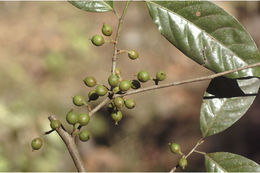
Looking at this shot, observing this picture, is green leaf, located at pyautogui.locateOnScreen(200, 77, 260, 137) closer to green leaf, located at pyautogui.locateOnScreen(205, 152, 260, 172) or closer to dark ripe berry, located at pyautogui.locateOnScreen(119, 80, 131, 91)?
green leaf, located at pyautogui.locateOnScreen(205, 152, 260, 172)

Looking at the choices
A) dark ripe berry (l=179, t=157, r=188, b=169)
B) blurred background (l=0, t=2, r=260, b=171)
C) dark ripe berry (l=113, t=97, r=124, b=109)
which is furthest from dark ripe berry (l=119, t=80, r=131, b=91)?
blurred background (l=0, t=2, r=260, b=171)

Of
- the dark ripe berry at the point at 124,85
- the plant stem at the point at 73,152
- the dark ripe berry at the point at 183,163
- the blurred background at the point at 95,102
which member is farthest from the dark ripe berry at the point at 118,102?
the blurred background at the point at 95,102

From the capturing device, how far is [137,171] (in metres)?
3.76

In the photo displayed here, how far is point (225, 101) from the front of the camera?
1305 mm

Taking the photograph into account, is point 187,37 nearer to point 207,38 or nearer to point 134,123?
point 207,38

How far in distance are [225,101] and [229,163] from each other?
0.23 meters

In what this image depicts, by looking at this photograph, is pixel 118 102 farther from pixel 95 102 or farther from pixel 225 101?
pixel 95 102

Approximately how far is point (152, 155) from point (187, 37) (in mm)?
2929

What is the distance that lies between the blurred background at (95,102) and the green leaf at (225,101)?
212 centimetres

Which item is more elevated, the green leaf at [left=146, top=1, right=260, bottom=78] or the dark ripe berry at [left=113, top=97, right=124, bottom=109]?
the green leaf at [left=146, top=1, right=260, bottom=78]

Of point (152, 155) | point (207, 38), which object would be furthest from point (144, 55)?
point (207, 38)

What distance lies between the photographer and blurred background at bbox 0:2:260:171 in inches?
141

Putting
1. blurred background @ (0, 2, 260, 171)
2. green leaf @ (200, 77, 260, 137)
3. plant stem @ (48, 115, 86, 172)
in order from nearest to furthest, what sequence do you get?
plant stem @ (48, 115, 86, 172)
green leaf @ (200, 77, 260, 137)
blurred background @ (0, 2, 260, 171)

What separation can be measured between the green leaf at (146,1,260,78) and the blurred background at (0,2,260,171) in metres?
2.23
